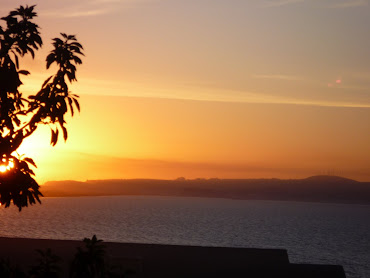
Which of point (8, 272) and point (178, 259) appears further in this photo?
point (178, 259)

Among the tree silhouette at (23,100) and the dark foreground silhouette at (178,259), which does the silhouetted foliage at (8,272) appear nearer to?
the tree silhouette at (23,100)

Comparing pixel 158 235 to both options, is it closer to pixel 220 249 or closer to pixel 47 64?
pixel 220 249

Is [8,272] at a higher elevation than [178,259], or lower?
higher

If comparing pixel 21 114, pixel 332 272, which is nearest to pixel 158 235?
pixel 332 272

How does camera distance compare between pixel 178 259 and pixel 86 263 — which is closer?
pixel 86 263

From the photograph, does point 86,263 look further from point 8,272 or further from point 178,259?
point 178,259

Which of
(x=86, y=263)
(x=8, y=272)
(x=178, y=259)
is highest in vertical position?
(x=86, y=263)

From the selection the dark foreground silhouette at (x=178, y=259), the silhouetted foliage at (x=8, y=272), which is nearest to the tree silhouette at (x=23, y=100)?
the silhouetted foliage at (x=8, y=272)

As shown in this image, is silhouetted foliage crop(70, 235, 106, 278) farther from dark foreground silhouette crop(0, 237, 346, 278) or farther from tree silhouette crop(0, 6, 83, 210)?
dark foreground silhouette crop(0, 237, 346, 278)

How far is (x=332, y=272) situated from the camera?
102 ft

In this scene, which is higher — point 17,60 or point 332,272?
point 17,60

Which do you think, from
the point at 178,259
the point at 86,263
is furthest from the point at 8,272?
the point at 178,259

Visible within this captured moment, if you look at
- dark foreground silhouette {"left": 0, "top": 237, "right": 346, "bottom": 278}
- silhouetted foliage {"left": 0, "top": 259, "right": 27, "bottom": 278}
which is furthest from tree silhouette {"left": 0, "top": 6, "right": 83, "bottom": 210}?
dark foreground silhouette {"left": 0, "top": 237, "right": 346, "bottom": 278}

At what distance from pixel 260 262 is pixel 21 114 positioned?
16073mm
